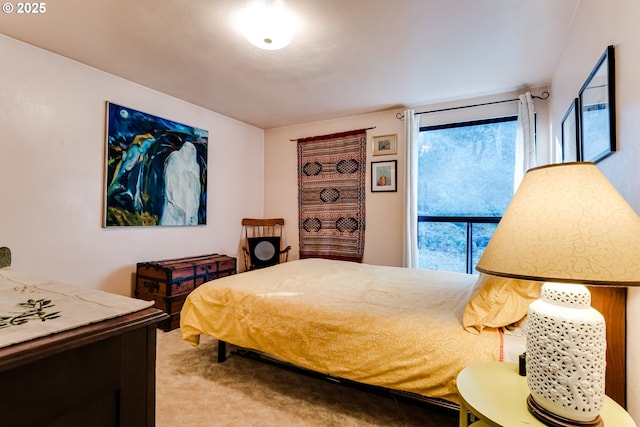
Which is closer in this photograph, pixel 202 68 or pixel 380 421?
pixel 380 421

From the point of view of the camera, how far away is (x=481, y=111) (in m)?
3.66

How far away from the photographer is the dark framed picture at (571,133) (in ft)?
6.63

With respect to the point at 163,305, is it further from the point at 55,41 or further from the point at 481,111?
the point at 481,111

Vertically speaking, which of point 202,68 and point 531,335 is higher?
point 202,68

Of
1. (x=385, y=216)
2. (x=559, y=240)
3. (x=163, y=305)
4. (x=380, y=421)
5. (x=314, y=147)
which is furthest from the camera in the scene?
(x=314, y=147)

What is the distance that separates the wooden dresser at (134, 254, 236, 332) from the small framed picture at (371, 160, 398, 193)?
237cm

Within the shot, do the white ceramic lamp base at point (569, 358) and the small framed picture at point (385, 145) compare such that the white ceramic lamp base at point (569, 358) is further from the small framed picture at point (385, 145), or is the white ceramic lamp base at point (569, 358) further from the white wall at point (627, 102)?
the small framed picture at point (385, 145)

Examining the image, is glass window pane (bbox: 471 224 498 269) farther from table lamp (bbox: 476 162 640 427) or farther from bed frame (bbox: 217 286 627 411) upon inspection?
table lamp (bbox: 476 162 640 427)

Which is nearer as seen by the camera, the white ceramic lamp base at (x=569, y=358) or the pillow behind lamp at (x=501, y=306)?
the white ceramic lamp base at (x=569, y=358)

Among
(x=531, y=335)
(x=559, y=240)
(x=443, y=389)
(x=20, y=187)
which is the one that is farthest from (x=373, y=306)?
(x=20, y=187)

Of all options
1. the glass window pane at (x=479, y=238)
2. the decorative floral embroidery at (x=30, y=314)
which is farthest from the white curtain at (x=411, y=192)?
the decorative floral embroidery at (x=30, y=314)

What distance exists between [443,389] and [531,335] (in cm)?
65

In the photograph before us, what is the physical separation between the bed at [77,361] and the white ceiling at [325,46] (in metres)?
1.96

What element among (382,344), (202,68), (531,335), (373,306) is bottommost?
(382,344)
